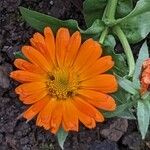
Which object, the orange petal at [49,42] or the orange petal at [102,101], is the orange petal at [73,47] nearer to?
the orange petal at [49,42]

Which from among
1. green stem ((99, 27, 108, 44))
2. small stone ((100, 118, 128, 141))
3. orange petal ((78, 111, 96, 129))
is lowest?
small stone ((100, 118, 128, 141))

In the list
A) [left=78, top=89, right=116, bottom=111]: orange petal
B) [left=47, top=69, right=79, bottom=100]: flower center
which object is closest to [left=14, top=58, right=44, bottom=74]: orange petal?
[left=47, top=69, right=79, bottom=100]: flower center

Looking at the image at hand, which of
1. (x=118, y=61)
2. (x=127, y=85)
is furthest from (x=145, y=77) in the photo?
(x=118, y=61)

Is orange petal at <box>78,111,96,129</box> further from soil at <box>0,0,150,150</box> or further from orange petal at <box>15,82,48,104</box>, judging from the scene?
soil at <box>0,0,150,150</box>

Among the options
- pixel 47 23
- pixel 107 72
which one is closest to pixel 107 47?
pixel 107 72

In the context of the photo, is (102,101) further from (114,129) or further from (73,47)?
(114,129)

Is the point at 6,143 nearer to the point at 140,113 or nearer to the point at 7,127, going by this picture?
the point at 7,127
